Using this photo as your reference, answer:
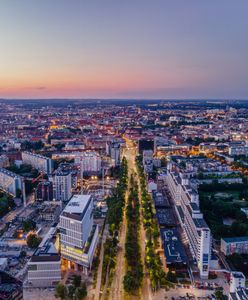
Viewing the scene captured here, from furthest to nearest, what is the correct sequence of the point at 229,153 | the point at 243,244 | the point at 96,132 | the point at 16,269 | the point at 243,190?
the point at 96,132
the point at 229,153
the point at 243,190
the point at 243,244
the point at 16,269

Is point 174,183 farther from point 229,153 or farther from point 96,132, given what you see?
point 96,132

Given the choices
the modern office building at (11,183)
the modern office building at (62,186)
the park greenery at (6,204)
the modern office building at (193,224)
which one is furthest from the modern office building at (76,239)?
the modern office building at (11,183)

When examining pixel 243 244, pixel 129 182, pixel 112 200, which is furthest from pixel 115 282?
pixel 129 182

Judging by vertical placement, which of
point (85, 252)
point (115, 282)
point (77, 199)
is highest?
point (77, 199)

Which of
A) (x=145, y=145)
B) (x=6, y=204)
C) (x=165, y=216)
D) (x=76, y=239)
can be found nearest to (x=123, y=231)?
(x=165, y=216)

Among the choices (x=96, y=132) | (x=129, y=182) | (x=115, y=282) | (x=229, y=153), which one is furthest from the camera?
(x=96, y=132)

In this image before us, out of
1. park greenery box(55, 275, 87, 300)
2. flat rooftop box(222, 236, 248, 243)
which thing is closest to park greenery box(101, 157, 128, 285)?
park greenery box(55, 275, 87, 300)

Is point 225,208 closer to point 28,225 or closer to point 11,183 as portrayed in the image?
point 28,225
